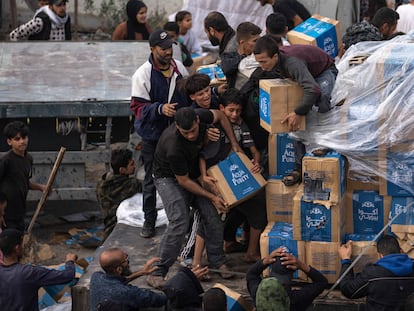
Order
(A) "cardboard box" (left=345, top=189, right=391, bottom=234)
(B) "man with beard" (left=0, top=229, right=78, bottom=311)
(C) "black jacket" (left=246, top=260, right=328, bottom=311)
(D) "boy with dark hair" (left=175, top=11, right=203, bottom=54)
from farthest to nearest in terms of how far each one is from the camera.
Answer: (D) "boy with dark hair" (left=175, top=11, right=203, bottom=54)
(A) "cardboard box" (left=345, top=189, right=391, bottom=234)
(B) "man with beard" (left=0, top=229, right=78, bottom=311)
(C) "black jacket" (left=246, top=260, right=328, bottom=311)

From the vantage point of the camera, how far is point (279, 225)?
322 inches

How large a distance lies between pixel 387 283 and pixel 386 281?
0.06 feet

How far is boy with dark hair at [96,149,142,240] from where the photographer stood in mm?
9672

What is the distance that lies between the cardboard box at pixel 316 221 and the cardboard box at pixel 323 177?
0.20 feet

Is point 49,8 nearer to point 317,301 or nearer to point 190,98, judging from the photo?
point 190,98

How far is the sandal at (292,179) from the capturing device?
814 cm

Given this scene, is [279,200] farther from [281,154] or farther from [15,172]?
[15,172]

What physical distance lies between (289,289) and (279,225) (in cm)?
123

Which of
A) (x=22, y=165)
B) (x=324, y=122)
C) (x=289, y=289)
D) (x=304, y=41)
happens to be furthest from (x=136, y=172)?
(x=289, y=289)

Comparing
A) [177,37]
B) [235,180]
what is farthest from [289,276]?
[177,37]

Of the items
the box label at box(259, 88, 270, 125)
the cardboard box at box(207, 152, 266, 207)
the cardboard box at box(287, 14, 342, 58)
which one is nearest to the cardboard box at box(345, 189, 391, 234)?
the cardboard box at box(207, 152, 266, 207)

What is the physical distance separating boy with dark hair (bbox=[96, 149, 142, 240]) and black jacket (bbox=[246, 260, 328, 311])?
2827mm

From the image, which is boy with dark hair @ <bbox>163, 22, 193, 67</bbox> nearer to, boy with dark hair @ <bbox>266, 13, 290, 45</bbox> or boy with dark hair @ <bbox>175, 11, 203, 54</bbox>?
boy with dark hair @ <bbox>175, 11, 203, 54</bbox>

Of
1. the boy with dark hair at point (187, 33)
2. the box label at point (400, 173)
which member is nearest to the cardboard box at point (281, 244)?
the box label at point (400, 173)
